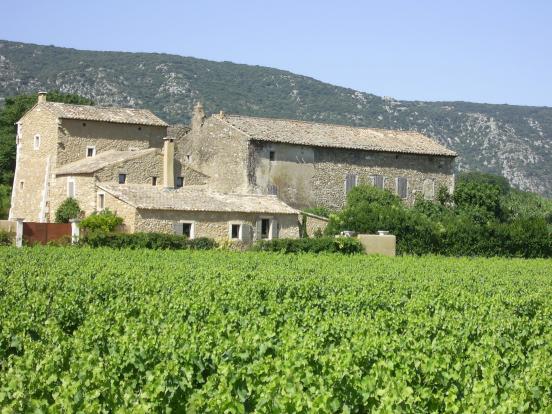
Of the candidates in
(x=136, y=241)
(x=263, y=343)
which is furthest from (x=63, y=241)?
(x=263, y=343)

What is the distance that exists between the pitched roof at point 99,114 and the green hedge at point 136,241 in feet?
42.1

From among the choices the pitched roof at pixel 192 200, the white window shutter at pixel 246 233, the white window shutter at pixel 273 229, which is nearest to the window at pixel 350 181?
the pitched roof at pixel 192 200

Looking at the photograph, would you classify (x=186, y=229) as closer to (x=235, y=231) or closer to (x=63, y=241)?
(x=235, y=231)

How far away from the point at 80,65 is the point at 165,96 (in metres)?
11.8

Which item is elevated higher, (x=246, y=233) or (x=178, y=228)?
(x=178, y=228)

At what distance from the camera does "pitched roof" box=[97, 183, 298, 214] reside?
3919 centimetres

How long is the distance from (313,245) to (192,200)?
6525 mm

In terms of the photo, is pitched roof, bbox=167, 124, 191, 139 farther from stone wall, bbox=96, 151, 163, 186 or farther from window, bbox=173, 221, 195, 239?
window, bbox=173, 221, 195, 239

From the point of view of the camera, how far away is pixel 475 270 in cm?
2678

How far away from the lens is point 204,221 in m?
40.2

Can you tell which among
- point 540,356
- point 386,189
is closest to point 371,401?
point 540,356

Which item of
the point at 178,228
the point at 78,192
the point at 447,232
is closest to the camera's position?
the point at 178,228

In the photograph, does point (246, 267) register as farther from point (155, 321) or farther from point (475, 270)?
point (155, 321)

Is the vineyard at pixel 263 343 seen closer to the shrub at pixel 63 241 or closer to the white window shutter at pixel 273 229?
the shrub at pixel 63 241
